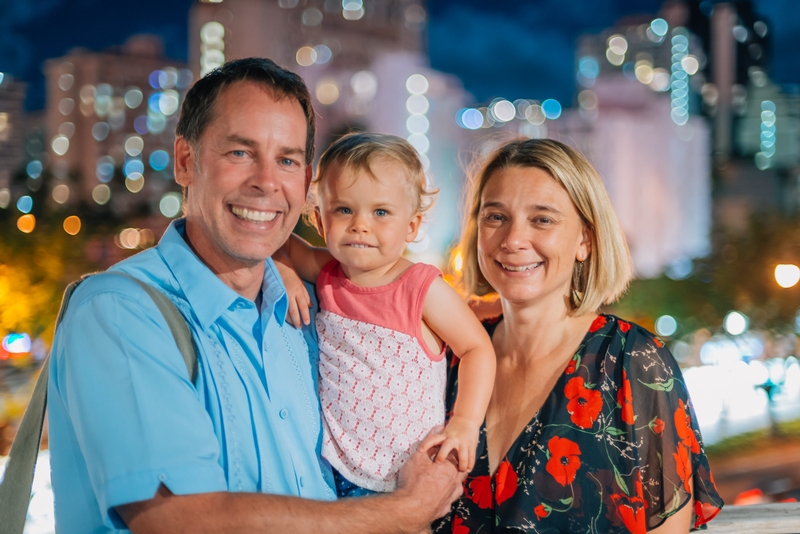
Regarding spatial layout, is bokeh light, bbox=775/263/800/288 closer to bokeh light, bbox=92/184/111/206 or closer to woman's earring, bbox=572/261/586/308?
woman's earring, bbox=572/261/586/308

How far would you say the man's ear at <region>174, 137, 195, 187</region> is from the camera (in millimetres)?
1991

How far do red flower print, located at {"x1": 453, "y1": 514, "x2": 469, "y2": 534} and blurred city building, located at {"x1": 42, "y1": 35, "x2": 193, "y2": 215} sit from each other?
59083mm

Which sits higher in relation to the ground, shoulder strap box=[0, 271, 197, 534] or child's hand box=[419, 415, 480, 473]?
shoulder strap box=[0, 271, 197, 534]

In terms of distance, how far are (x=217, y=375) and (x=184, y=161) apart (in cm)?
66

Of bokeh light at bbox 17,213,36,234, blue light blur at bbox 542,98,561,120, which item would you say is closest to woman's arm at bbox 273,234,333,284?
bokeh light at bbox 17,213,36,234

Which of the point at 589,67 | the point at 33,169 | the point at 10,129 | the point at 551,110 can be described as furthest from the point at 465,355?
the point at 589,67

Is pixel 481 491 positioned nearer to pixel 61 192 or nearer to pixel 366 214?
pixel 366 214

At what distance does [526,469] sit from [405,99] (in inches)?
1991

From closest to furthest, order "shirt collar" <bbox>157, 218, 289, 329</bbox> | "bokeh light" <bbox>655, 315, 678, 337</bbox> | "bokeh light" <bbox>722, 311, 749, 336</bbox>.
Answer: "shirt collar" <bbox>157, 218, 289, 329</bbox>, "bokeh light" <bbox>722, 311, 749, 336</bbox>, "bokeh light" <bbox>655, 315, 678, 337</bbox>

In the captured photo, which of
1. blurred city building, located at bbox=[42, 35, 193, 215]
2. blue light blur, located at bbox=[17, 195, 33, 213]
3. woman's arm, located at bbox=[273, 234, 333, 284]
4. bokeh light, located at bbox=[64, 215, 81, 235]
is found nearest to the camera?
woman's arm, located at bbox=[273, 234, 333, 284]

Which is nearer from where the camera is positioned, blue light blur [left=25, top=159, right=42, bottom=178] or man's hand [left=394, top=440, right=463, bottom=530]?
man's hand [left=394, top=440, right=463, bottom=530]

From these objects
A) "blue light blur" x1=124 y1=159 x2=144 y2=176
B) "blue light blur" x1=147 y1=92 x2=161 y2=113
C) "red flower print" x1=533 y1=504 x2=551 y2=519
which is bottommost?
"red flower print" x1=533 y1=504 x2=551 y2=519

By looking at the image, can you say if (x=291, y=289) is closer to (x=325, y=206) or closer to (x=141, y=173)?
(x=325, y=206)

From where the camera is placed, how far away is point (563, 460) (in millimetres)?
2182
